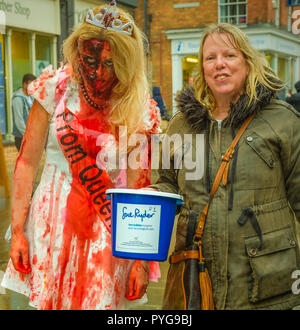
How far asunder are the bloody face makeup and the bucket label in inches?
24.1

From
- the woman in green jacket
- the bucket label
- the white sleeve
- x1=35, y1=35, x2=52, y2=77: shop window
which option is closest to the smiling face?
the woman in green jacket

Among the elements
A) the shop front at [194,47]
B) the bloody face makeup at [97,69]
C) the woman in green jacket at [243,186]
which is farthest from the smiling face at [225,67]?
the shop front at [194,47]

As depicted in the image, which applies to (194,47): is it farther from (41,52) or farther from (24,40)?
(24,40)

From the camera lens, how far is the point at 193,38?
20844 mm

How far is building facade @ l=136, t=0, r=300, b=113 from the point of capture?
54.4ft

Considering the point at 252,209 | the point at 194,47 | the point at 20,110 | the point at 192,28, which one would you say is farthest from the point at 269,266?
the point at 194,47

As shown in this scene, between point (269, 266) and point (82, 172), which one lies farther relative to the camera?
point (82, 172)

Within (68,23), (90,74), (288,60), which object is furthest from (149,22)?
(90,74)

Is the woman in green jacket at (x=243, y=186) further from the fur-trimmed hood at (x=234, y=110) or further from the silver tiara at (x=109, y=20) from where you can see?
the silver tiara at (x=109, y=20)

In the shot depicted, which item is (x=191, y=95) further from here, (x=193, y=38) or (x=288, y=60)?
(x=288, y=60)

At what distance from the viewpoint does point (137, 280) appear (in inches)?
109

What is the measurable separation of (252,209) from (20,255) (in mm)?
1141

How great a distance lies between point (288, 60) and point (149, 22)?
10.1 m

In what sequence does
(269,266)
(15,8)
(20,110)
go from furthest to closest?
(15,8) < (20,110) < (269,266)
